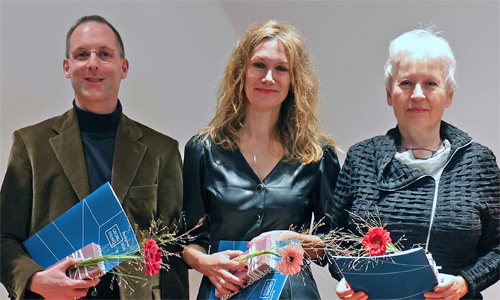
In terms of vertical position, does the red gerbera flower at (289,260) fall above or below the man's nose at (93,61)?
below

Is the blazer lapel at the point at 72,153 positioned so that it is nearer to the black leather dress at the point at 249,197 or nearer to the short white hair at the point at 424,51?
the black leather dress at the point at 249,197

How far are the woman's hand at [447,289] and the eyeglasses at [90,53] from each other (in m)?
1.91

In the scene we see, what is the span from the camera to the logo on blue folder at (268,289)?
332 cm

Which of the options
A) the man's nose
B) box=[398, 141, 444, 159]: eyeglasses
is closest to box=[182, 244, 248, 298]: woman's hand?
box=[398, 141, 444, 159]: eyeglasses

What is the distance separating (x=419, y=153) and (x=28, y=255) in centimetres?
186

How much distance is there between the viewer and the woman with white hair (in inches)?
127

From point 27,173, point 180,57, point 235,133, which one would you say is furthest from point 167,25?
point 27,173

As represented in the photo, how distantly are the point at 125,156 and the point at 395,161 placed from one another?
1.29 meters

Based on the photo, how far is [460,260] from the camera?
3250 millimetres

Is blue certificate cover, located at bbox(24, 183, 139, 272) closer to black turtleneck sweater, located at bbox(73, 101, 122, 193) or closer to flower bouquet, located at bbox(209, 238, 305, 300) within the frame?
black turtleneck sweater, located at bbox(73, 101, 122, 193)

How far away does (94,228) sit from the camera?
10.8ft

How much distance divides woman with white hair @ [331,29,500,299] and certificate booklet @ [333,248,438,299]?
5cm

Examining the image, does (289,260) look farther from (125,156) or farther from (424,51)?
(424,51)

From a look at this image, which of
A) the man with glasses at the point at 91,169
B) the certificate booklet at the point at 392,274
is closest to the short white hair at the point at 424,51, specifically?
the certificate booklet at the point at 392,274
